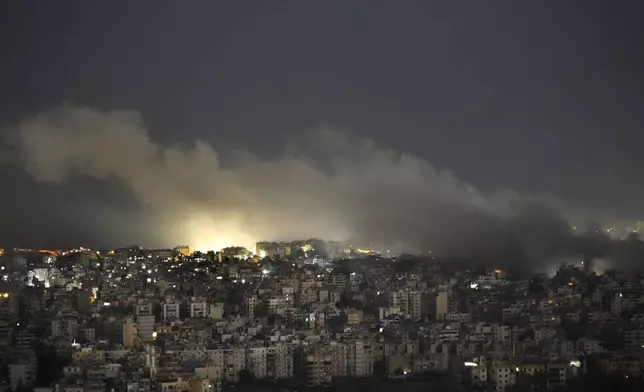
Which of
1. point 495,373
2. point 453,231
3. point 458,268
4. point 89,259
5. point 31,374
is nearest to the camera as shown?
point 31,374

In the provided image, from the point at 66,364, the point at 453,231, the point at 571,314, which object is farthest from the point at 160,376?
the point at 453,231

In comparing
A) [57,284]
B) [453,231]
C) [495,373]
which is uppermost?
[453,231]

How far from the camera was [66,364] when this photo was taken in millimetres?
5891

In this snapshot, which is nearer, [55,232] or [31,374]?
[31,374]

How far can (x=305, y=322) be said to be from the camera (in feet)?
24.0

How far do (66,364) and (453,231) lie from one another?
4504mm

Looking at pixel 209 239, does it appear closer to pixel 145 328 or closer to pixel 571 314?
pixel 145 328

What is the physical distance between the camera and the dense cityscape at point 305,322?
6.05 m

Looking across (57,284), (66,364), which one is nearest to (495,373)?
(66,364)

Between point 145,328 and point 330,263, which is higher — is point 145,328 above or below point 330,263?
below

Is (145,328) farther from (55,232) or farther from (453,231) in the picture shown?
(453,231)

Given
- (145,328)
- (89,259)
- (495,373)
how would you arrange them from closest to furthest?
(495,373), (145,328), (89,259)

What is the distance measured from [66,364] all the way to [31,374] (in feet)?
0.74

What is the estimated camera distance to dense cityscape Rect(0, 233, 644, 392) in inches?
238
